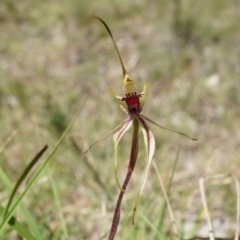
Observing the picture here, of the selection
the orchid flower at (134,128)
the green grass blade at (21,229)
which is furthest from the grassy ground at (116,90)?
the orchid flower at (134,128)

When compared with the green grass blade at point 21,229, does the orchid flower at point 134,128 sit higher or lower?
higher

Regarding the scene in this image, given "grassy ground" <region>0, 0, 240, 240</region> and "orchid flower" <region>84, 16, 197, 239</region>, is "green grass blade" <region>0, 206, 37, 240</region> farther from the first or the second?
→ "grassy ground" <region>0, 0, 240, 240</region>

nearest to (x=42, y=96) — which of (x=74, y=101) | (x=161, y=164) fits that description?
(x=74, y=101)

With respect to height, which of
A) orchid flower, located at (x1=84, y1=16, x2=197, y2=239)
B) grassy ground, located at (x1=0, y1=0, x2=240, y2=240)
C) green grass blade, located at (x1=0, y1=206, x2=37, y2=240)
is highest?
grassy ground, located at (x1=0, y1=0, x2=240, y2=240)

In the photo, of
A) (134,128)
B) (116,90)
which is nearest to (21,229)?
(134,128)

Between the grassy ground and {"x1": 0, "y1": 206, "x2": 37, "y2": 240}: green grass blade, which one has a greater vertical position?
the grassy ground

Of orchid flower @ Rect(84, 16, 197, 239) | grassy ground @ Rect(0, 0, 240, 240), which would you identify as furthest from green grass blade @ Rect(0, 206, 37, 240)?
grassy ground @ Rect(0, 0, 240, 240)

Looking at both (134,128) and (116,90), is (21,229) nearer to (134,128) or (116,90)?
(134,128)

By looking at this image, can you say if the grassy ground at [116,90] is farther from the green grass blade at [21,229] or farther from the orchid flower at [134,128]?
the orchid flower at [134,128]

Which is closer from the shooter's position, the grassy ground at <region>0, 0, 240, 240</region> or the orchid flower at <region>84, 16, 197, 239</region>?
the orchid flower at <region>84, 16, 197, 239</region>
